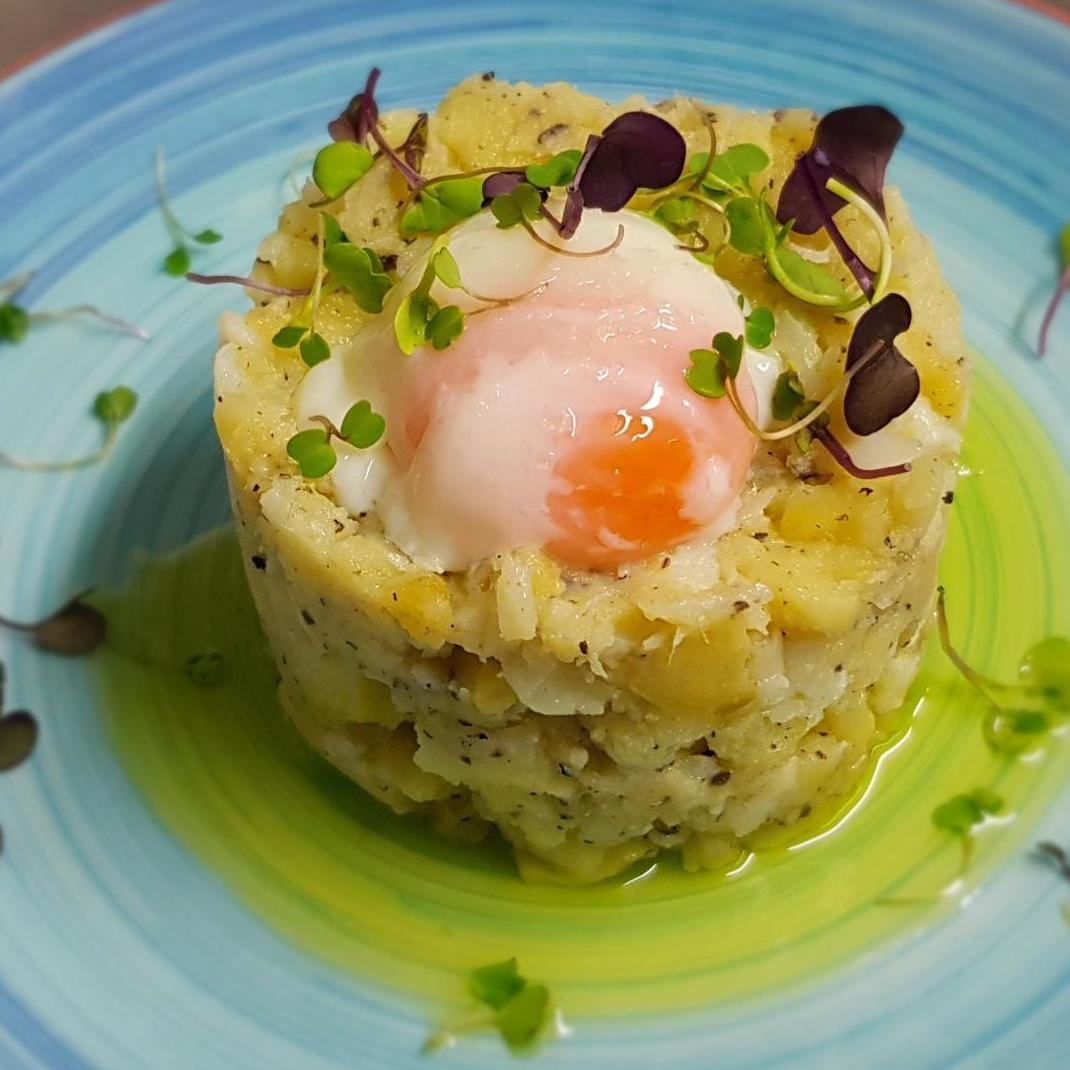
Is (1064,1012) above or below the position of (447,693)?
below

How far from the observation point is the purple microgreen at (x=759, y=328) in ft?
7.55

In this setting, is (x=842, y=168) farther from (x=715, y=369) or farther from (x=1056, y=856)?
(x=1056, y=856)

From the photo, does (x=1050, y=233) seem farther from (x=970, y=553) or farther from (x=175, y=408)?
(x=175, y=408)

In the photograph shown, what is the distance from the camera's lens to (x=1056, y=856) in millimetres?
2453

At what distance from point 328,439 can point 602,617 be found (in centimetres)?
58

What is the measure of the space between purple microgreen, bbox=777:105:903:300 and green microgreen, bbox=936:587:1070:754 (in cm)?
92

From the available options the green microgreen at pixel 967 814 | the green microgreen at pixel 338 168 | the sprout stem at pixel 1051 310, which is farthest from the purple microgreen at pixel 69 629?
the sprout stem at pixel 1051 310

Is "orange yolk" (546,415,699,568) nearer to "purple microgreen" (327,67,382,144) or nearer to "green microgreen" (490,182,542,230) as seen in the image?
"green microgreen" (490,182,542,230)

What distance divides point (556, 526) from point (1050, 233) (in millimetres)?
1959

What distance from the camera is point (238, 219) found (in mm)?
3506

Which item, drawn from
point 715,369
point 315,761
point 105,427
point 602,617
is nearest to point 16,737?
point 315,761

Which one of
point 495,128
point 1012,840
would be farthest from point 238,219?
point 1012,840

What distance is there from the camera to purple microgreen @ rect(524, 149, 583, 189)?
245 cm

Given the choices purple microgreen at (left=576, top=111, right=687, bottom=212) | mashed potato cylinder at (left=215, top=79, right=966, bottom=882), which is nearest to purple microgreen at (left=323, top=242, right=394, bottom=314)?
mashed potato cylinder at (left=215, top=79, right=966, bottom=882)
